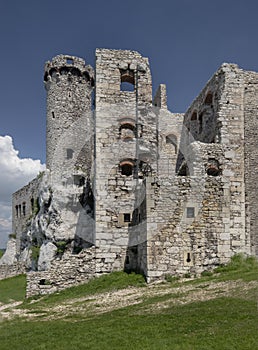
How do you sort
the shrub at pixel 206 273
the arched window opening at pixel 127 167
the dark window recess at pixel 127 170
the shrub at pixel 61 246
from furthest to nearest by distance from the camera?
the shrub at pixel 61 246, the dark window recess at pixel 127 170, the arched window opening at pixel 127 167, the shrub at pixel 206 273

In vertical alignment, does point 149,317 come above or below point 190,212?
below

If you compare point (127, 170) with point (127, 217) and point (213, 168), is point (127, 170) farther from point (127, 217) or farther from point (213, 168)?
point (213, 168)

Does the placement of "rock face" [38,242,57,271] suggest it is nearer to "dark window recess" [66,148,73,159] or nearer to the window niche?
"dark window recess" [66,148,73,159]

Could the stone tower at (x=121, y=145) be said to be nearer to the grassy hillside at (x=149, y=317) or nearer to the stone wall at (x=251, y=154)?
the grassy hillside at (x=149, y=317)

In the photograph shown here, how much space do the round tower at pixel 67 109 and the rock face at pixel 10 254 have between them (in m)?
17.3

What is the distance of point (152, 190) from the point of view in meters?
17.9

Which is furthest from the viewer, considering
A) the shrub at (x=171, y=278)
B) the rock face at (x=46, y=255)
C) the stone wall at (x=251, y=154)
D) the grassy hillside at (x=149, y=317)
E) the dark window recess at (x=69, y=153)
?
the dark window recess at (x=69, y=153)

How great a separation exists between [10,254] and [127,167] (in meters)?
29.0

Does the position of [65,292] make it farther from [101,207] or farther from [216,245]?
[216,245]

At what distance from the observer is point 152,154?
22.6 metres

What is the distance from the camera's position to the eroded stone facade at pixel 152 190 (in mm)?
17641

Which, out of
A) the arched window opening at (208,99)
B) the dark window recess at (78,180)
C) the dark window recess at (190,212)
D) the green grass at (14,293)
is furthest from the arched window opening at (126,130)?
the green grass at (14,293)

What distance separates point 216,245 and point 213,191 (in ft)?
8.84

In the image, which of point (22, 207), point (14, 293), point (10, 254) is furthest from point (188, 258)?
point (10, 254)
